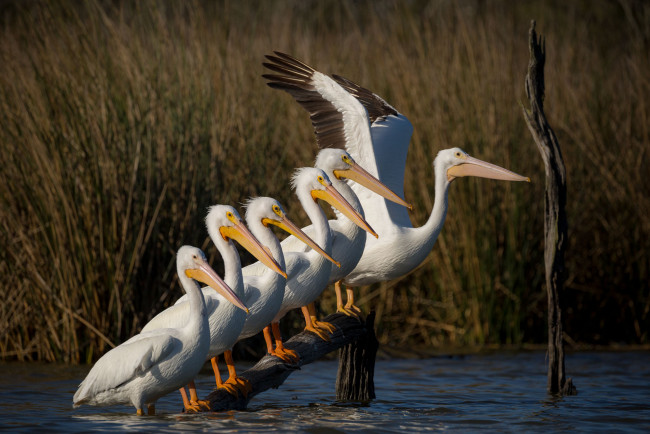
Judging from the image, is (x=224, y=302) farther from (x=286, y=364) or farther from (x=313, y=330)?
(x=313, y=330)

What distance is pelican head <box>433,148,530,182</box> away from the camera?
753cm

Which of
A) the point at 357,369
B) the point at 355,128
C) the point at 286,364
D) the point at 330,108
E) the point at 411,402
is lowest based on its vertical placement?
the point at 411,402

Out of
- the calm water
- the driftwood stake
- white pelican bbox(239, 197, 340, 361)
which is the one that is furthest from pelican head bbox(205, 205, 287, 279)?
the driftwood stake

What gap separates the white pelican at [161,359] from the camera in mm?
5129

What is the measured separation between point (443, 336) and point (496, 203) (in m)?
1.47

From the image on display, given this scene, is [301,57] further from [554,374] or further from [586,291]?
[554,374]

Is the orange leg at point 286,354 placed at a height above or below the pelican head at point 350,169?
below

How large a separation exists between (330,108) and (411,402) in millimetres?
2379

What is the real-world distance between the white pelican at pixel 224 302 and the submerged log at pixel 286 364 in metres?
0.08

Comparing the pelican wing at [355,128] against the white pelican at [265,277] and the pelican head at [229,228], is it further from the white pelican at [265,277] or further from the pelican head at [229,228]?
the pelican head at [229,228]

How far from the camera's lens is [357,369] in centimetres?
690

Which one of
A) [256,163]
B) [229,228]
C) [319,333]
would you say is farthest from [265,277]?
[256,163]

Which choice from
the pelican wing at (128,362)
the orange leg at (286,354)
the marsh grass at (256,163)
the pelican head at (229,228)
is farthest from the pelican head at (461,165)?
the pelican wing at (128,362)

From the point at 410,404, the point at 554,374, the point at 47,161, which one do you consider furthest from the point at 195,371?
the point at 554,374
